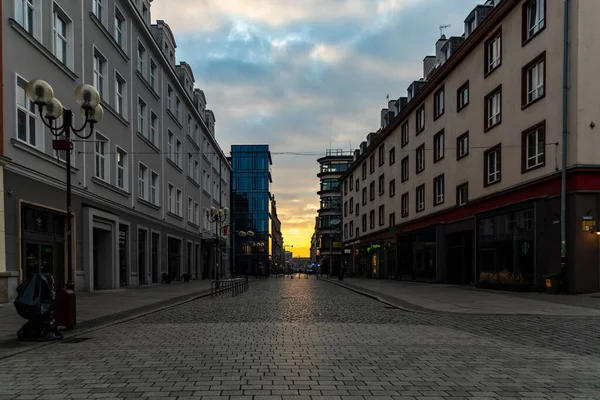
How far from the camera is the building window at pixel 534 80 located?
20.6 metres

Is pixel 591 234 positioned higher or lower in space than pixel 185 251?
higher

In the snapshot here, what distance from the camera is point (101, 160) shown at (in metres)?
22.9

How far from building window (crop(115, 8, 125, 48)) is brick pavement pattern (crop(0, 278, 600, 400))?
19522 mm

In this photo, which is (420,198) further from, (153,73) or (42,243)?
(42,243)

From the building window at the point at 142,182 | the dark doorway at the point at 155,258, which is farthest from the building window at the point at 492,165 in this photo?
the dark doorway at the point at 155,258

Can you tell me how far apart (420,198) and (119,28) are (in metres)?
23.9

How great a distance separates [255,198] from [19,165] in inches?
3007

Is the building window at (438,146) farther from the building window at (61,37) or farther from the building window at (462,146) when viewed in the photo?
the building window at (61,37)

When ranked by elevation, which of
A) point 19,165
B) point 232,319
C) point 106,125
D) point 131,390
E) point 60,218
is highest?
point 106,125

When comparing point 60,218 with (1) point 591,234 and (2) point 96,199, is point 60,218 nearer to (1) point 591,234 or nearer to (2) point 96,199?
(2) point 96,199

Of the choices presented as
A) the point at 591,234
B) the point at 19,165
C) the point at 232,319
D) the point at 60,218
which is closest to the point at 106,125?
the point at 60,218

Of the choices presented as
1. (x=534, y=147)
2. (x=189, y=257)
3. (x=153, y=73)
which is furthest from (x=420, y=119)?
(x=189, y=257)

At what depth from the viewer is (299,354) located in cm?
739

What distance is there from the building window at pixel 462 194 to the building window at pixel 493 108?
4.26 meters
